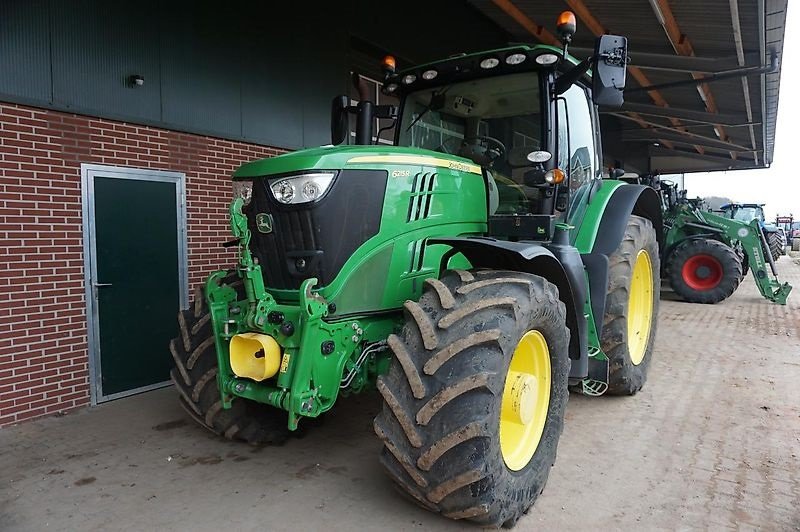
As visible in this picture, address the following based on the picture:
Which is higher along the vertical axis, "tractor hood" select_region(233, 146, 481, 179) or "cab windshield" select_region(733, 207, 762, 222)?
"cab windshield" select_region(733, 207, 762, 222)

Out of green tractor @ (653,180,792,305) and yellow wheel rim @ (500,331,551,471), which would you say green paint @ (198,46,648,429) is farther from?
green tractor @ (653,180,792,305)

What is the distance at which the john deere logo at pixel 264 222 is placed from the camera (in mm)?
3004

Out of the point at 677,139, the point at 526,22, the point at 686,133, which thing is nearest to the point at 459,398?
the point at 526,22

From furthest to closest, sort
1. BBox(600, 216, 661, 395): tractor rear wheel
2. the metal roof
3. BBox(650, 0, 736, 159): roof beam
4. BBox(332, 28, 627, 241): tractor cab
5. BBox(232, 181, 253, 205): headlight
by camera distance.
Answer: the metal roof
BBox(650, 0, 736, 159): roof beam
BBox(600, 216, 661, 395): tractor rear wheel
BBox(332, 28, 627, 241): tractor cab
BBox(232, 181, 253, 205): headlight

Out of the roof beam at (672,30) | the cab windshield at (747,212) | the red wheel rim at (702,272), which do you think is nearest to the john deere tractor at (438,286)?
the roof beam at (672,30)

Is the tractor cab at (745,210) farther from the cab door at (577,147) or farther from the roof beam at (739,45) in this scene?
the cab door at (577,147)

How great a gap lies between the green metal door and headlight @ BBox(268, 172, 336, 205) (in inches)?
95.1

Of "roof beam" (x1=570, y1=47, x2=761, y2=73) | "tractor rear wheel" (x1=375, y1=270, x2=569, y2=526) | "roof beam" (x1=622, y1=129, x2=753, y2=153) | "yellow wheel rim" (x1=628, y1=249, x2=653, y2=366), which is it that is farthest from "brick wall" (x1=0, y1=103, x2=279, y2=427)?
"roof beam" (x1=622, y1=129, x2=753, y2=153)

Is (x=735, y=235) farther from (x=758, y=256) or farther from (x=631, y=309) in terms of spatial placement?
(x=631, y=309)

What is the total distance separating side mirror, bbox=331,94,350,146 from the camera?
4.16m

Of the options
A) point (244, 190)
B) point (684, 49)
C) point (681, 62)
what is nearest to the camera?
point (244, 190)

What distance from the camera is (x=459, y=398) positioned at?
8.13 feet

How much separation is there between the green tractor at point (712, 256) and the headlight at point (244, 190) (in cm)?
987

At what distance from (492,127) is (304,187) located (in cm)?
175
